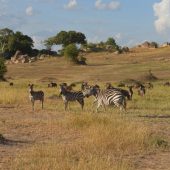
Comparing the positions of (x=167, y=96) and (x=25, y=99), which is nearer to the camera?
(x=25, y=99)

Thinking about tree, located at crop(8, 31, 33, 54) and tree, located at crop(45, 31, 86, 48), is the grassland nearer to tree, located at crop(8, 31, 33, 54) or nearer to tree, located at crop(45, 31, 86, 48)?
tree, located at crop(8, 31, 33, 54)

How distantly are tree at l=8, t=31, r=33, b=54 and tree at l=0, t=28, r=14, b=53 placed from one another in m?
1.48

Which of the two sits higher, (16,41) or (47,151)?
(16,41)

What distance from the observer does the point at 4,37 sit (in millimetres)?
102125

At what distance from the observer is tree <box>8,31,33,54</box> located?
98500mm

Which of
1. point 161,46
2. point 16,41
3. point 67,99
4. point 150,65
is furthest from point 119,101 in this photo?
point 161,46

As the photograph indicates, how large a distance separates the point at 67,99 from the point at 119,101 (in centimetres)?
259

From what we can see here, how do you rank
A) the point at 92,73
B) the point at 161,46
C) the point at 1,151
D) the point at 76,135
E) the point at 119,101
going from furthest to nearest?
the point at 161,46 < the point at 92,73 < the point at 119,101 < the point at 76,135 < the point at 1,151

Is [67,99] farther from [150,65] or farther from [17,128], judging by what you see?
[150,65]

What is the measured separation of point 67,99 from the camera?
25406 mm

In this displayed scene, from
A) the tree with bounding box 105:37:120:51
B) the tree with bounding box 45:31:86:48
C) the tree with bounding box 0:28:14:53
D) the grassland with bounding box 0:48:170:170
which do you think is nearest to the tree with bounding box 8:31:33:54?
the tree with bounding box 0:28:14:53

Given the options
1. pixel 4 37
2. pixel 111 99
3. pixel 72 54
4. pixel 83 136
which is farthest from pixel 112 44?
pixel 83 136

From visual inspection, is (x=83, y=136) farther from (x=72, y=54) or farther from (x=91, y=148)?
(x=72, y=54)

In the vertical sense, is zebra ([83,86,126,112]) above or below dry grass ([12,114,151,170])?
above
